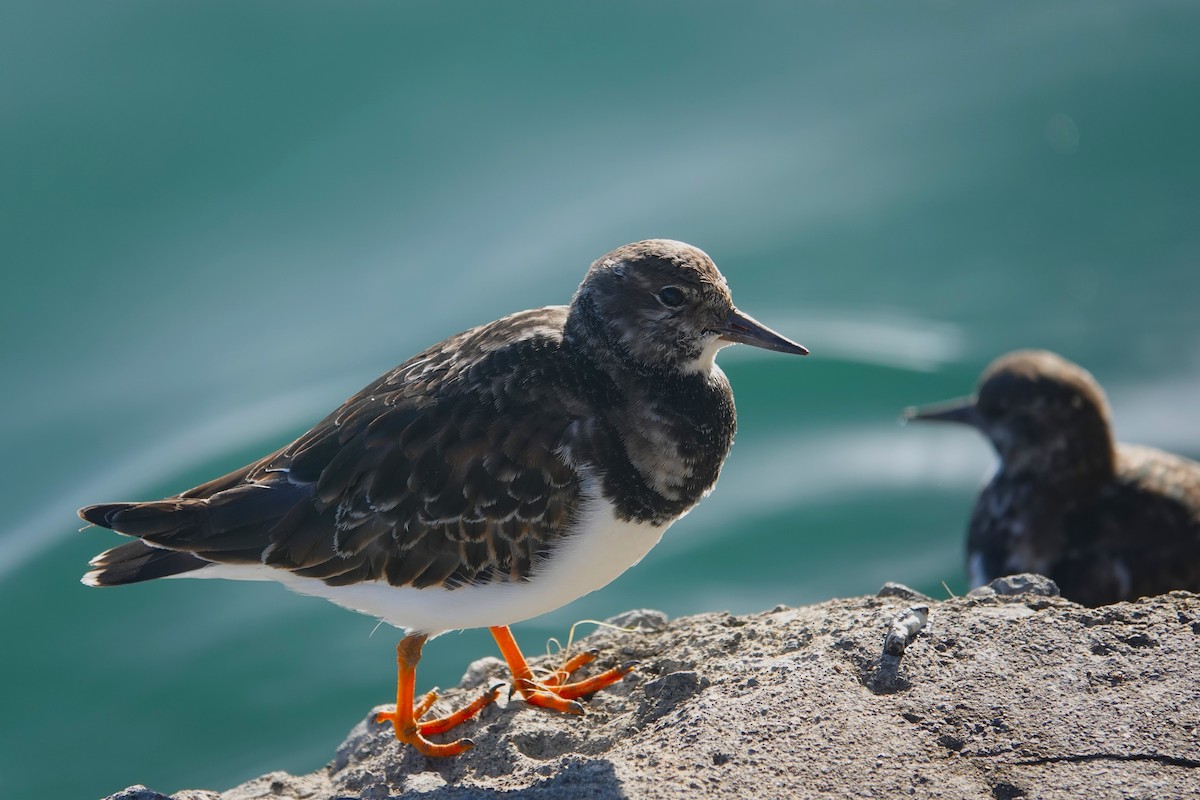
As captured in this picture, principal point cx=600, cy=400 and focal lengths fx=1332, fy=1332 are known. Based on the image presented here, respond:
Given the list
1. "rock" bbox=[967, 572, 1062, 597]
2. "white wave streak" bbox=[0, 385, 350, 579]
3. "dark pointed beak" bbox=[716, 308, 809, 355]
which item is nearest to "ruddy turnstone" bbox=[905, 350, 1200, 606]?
"rock" bbox=[967, 572, 1062, 597]

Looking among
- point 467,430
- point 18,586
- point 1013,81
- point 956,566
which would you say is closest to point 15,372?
point 18,586

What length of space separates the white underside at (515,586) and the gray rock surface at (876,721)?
1.26 feet

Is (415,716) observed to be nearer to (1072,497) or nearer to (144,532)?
(144,532)

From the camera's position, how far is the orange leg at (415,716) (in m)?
4.23

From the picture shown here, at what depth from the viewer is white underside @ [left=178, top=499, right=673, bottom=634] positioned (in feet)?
13.4

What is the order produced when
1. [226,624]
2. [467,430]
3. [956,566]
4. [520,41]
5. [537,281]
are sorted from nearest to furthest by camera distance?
[467,430], [226,624], [956,566], [537,281], [520,41]

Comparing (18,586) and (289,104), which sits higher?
(289,104)

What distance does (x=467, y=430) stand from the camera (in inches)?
162

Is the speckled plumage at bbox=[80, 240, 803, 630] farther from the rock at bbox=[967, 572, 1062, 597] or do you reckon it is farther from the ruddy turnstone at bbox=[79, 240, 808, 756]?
the rock at bbox=[967, 572, 1062, 597]

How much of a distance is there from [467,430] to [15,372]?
13.9 feet

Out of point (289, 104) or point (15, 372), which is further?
point (289, 104)

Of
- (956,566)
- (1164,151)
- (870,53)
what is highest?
(870,53)

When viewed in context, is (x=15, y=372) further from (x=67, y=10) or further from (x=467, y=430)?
(x=467, y=430)

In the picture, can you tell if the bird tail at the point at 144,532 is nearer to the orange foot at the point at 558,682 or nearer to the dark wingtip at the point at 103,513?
the dark wingtip at the point at 103,513
